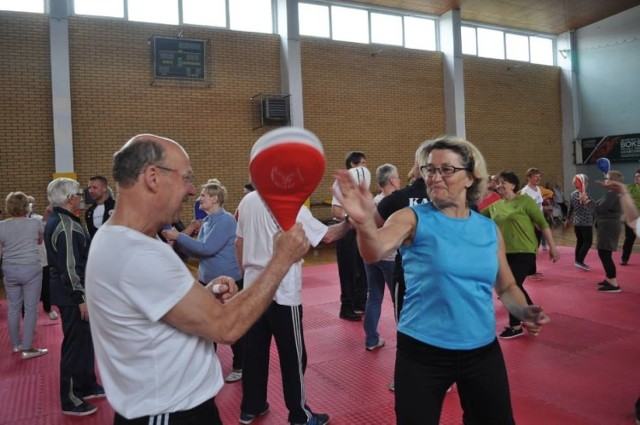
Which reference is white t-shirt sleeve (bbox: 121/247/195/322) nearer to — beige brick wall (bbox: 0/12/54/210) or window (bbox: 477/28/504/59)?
beige brick wall (bbox: 0/12/54/210)

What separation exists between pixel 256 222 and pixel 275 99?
29.4 ft

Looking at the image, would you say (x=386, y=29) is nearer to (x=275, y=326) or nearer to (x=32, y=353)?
(x=32, y=353)

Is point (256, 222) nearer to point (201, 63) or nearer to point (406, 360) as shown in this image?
point (406, 360)

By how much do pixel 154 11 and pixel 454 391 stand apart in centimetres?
1051

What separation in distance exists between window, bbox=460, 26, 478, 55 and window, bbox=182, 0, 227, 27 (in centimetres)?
761

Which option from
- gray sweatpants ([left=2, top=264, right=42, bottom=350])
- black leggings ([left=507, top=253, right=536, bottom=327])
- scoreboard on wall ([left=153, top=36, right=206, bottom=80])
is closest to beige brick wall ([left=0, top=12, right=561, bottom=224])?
scoreboard on wall ([left=153, top=36, right=206, bottom=80])

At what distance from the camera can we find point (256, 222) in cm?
307

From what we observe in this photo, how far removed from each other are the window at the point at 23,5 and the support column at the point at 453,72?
10.4 m

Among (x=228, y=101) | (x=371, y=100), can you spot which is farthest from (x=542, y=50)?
(x=228, y=101)

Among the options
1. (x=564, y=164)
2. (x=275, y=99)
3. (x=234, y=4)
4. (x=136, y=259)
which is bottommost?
(x=136, y=259)

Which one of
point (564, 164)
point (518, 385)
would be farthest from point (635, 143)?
point (518, 385)

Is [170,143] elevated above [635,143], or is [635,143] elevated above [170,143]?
[635,143]

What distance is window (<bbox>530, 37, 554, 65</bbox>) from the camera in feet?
53.5

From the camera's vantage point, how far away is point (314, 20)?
Result: 41.1ft
